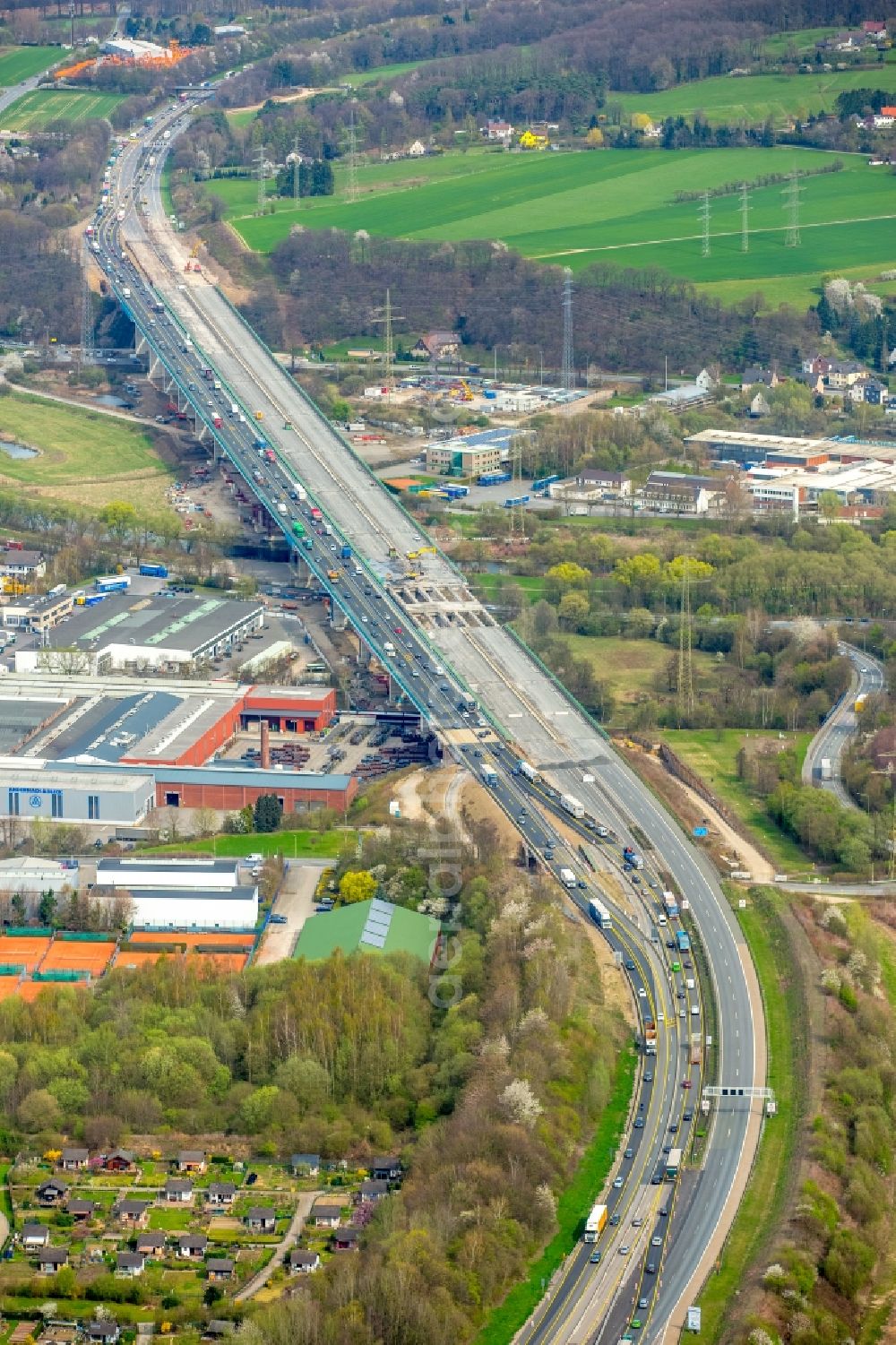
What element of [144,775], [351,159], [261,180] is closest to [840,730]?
[144,775]

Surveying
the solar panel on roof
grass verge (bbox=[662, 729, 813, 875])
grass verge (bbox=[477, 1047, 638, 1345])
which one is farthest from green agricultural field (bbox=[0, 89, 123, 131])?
grass verge (bbox=[477, 1047, 638, 1345])

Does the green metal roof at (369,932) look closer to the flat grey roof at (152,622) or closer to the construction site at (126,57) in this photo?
the flat grey roof at (152,622)

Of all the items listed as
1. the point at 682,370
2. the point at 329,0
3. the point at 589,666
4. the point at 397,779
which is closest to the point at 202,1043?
the point at 397,779

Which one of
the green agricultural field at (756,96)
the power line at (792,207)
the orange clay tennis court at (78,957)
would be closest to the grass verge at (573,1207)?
the orange clay tennis court at (78,957)

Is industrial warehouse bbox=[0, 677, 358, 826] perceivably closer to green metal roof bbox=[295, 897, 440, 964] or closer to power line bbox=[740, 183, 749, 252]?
green metal roof bbox=[295, 897, 440, 964]

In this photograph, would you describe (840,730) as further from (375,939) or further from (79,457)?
(79,457)

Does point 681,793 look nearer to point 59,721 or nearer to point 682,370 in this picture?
point 59,721

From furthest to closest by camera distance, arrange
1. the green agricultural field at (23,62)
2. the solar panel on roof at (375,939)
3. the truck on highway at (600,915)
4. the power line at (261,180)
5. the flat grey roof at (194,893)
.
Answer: the green agricultural field at (23,62) < the power line at (261,180) < the flat grey roof at (194,893) < the truck on highway at (600,915) < the solar panel on roof at (375,939)
